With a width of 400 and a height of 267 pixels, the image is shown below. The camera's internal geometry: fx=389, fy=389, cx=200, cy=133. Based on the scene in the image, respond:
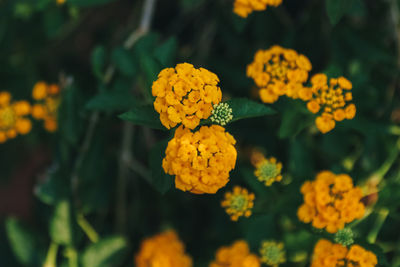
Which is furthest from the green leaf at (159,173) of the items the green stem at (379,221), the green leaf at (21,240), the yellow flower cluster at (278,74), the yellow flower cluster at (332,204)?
the green leaf at (21,240)

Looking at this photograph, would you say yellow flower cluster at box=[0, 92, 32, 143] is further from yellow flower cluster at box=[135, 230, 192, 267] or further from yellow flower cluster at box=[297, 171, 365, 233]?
yellow flower cluster at box=[297, 171, 365, 233]

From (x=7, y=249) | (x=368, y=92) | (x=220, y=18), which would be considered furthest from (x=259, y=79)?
(x=7, y=249)

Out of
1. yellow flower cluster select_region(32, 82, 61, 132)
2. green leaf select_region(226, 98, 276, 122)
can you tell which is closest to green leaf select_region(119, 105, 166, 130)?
green leaf select_region(226, 98, 276, 122)

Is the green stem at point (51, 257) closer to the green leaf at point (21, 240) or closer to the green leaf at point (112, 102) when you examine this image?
the green leaf at point (21, 240)

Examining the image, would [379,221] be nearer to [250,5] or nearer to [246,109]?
[246,109]

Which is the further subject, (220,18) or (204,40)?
(204,40)

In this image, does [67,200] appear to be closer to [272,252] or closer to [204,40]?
[272,252]
